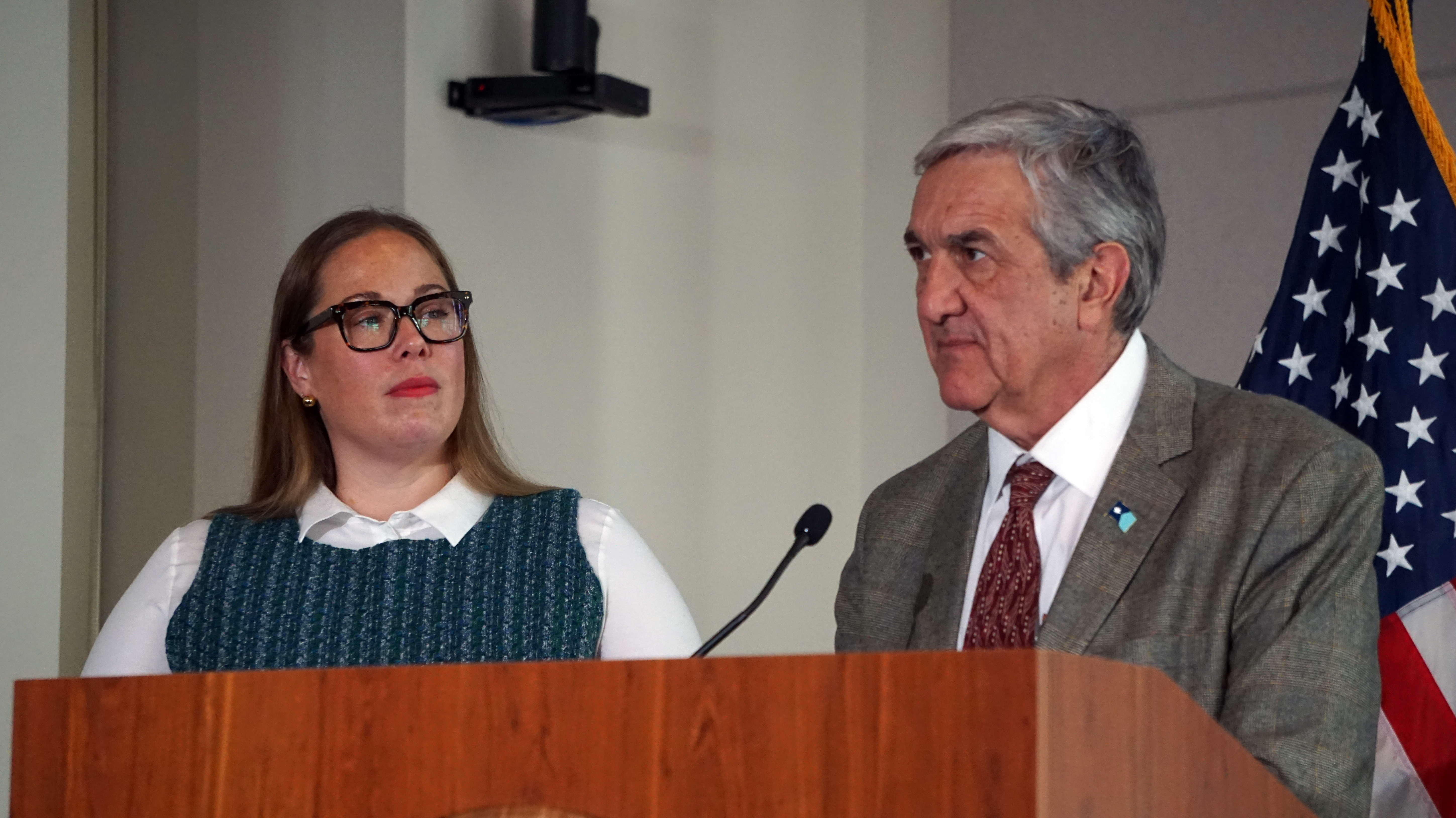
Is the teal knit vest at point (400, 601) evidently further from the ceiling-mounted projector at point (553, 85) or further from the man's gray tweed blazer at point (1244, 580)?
the ceiling-mounted projector at point (553, 85)

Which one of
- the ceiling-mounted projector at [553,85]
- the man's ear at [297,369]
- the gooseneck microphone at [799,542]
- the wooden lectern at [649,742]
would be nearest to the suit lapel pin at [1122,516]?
the gooseneck microphone at [799,542]

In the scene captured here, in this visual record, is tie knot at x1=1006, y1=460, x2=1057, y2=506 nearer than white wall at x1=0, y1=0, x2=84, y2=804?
Yes

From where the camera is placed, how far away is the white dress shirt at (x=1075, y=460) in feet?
6.64

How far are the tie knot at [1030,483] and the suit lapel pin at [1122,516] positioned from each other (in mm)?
153

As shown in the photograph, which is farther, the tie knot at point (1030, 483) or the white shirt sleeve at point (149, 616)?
the white shirt sleeve at point (149, 616)

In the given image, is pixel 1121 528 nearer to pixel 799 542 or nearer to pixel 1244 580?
pixel 1244 580

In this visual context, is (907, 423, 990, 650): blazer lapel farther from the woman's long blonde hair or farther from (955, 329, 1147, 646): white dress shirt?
the woman's long blonde hair

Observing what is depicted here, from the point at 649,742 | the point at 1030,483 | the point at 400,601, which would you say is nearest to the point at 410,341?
the point at 400,601

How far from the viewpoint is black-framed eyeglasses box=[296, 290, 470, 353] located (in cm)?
256

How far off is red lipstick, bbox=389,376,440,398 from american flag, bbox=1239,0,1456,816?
1.53 metres

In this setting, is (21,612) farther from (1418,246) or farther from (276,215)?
(1418,246)

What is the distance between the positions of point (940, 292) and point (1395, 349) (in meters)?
1.05

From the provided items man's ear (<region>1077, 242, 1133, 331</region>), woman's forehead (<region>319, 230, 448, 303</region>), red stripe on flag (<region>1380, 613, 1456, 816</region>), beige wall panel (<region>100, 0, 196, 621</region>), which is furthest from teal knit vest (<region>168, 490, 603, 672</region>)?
beige wall panel (<region>100, 0, 196, 621</region>)

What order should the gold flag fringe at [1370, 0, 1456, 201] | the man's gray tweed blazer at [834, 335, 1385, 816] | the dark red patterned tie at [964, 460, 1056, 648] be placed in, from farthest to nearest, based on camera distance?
the gold flag fringe at [1370, 0, 1456, 201], the dark red patterned tie at [964, 460, 1056, 648], the man's gray tweed blazer at [834, 335, 1385, 816]
